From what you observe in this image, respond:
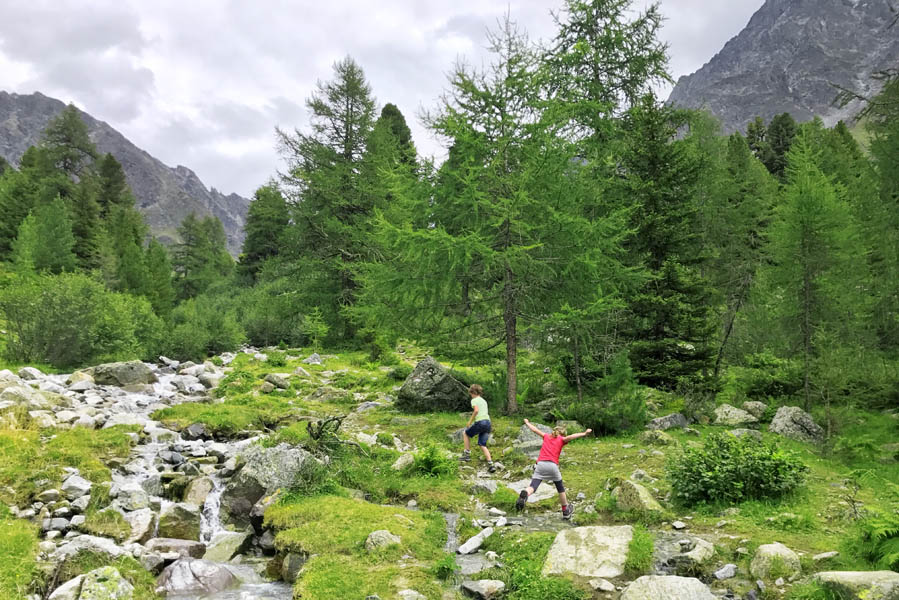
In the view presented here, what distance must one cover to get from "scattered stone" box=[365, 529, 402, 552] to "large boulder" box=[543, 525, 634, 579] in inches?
87.7

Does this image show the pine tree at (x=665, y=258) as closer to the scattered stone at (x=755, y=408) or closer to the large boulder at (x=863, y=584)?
the scattered stone at (x=755, y=408)

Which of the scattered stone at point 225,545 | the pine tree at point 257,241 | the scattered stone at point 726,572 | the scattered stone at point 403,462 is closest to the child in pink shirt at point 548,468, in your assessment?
the scattered stone at point 726,572

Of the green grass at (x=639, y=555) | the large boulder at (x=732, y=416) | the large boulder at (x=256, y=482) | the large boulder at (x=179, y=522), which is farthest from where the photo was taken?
the large boulder at (x=732, y=416)

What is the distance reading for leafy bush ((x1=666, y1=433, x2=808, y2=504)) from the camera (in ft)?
26.5

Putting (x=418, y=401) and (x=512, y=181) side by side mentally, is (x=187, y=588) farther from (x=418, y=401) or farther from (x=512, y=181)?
(x=512, y=181)

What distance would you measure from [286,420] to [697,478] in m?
11.2

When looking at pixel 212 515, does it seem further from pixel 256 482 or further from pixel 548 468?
pixel 548 468

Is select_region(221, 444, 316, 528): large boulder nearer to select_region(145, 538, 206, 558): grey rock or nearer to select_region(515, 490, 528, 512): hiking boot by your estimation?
select_region(145, 538, 206, 558): grey rock

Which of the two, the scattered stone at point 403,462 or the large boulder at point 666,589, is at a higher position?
the large boulder at point 666,589

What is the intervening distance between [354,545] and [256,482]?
3180mm

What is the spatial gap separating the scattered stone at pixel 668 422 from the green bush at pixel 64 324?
2126cm

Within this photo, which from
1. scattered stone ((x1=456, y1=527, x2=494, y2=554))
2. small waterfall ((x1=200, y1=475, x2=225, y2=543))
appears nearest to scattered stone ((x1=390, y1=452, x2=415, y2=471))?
small waterfall ((x1=200, y1=475, x2=225, y2=543))

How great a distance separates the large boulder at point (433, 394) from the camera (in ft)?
53.8

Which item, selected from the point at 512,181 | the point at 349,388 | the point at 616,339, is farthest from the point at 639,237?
the point at 349,388
